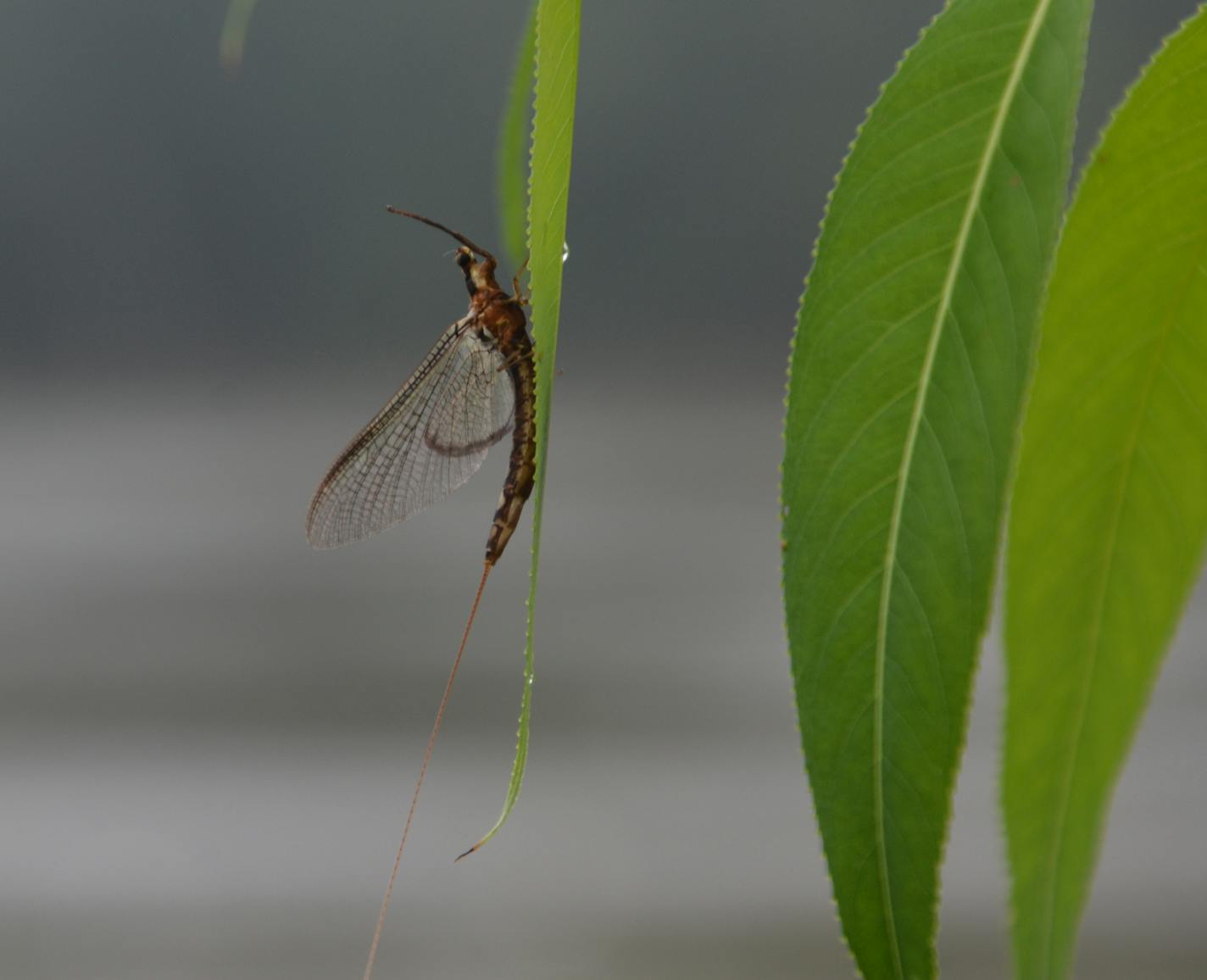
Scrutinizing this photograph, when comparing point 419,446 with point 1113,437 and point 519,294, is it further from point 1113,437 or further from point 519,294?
point 1113,437

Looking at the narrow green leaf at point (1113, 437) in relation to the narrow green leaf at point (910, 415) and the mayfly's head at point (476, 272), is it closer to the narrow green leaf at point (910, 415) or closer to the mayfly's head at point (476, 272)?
the narrow green leaf at point (910, 415)

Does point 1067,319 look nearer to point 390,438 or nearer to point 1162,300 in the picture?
point 1162,300

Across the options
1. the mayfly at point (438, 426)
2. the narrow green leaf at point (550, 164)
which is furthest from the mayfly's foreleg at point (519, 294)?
the narrow green leaf at point (550, 164)

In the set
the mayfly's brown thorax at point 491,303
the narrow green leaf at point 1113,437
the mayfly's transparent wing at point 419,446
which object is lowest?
the narrow green leaf at point 1113,437

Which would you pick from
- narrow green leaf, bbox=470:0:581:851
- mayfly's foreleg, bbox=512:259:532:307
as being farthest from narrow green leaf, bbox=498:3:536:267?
narrow green leaf, bbox=470:0:581:851

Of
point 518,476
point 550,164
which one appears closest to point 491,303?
point 518,476

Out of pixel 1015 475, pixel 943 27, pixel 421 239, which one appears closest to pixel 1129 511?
pixel 1015 475
